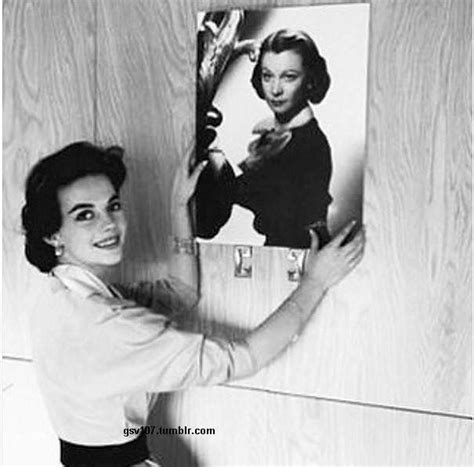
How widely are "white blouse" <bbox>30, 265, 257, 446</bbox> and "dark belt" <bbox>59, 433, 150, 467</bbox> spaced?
0.01 metres

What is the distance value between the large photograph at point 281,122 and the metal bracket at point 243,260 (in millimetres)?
16

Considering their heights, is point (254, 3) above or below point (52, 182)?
above

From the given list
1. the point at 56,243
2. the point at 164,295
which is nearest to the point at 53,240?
the point at 56,243

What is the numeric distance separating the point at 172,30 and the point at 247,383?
A: 631mm

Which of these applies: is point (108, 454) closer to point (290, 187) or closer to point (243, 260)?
point (243, 260)

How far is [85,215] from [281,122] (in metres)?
0.36

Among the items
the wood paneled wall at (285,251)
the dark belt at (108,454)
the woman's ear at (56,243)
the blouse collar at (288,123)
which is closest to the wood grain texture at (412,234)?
the wood paneled wall at (285,251)

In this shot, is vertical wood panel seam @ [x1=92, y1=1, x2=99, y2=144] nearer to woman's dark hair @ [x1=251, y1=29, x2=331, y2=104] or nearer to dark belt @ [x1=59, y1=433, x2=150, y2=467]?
woman's dark hair @ [x1=251, y1=29, x2=331, y2=104]

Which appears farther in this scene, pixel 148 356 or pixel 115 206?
pixel 115 206

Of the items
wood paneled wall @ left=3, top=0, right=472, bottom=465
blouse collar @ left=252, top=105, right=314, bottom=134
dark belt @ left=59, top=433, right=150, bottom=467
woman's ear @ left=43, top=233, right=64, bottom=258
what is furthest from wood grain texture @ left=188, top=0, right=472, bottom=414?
woman's ear @ left=43, top=233, right=64, bottom=258

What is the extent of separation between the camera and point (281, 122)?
1406mm

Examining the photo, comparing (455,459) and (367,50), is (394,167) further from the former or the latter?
(455,459)

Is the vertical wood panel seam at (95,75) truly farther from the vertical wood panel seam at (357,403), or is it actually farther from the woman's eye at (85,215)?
the vertical wood panel seam at (357,403)

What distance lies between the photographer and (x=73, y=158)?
56.6 inches
